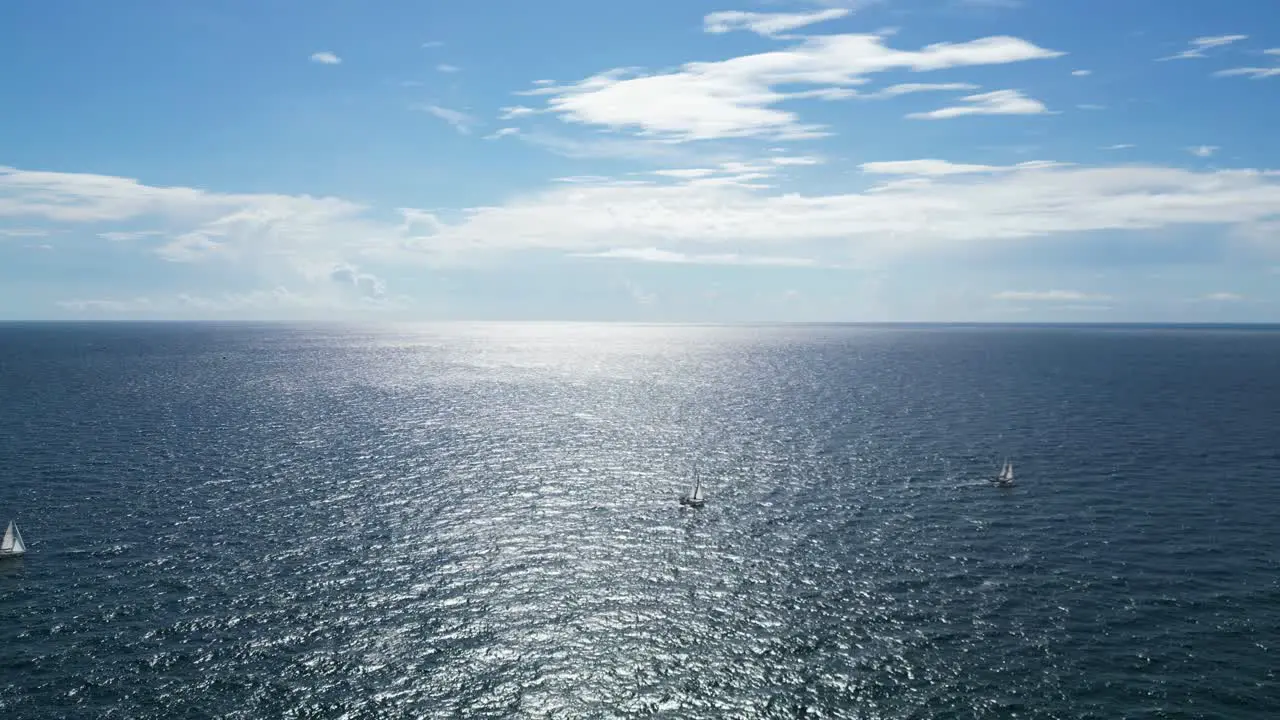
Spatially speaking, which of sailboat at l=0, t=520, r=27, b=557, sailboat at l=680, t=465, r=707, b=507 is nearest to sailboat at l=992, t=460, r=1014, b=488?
sailboat at l=680, t=465, r=707, b=507

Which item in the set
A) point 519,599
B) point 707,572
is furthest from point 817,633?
point 519,599

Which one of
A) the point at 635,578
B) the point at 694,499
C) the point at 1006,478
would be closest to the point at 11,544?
the point at 635,578

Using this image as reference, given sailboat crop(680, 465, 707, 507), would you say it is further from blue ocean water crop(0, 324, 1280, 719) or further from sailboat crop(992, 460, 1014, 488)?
sailboat crop(992, 460, 1014, 488)

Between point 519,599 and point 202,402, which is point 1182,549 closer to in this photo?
point 519,599

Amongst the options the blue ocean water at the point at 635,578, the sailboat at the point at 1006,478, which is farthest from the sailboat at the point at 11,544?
the sailboat at the point at 1006,478

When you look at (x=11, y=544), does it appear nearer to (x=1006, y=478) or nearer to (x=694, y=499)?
(x=694, y=499)

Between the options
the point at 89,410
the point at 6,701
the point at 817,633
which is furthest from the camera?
the point at 89,410

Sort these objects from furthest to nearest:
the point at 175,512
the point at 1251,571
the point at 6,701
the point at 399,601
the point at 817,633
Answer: the point at 175,512, the point at 1251,571, the point at 399,601, the point at 817,633, the point at 6,701

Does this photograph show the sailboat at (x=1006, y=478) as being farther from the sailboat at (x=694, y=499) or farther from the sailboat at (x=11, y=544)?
the sailboat at (x=11, y=544)
